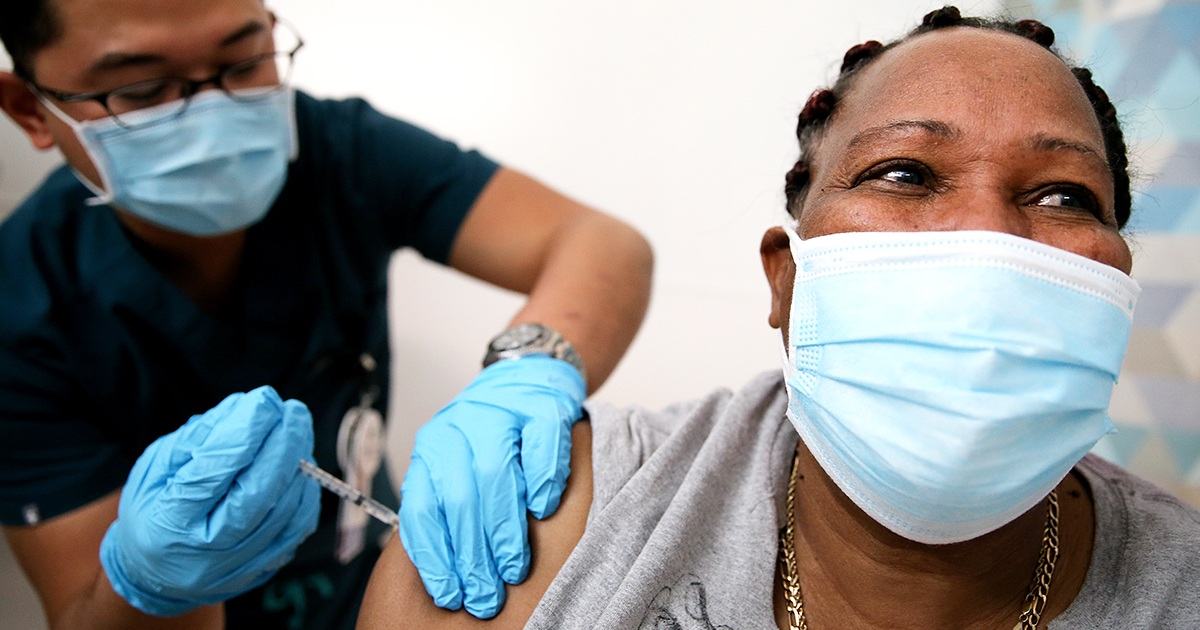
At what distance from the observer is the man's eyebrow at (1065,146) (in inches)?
31.4

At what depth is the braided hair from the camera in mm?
938

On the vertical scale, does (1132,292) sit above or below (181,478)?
above

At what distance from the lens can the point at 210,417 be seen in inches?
38.5

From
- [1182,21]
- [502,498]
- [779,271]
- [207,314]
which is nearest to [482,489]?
[502,498]

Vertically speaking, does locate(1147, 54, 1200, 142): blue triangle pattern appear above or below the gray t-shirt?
above

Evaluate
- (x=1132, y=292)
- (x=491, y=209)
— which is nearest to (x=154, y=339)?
(x=491, y=209)

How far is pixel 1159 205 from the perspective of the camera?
1.47m

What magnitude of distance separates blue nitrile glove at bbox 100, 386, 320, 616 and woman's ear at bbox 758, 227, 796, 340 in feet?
2.02

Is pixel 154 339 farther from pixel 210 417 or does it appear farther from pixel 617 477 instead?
pixel 617 477

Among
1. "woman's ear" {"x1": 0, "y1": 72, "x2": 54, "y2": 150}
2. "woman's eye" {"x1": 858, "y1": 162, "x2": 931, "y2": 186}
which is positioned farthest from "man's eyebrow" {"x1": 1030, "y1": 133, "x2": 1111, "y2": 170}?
"woman's ear" {"x1": 0, "y1": 72, "x2": 54, "y2": 150}

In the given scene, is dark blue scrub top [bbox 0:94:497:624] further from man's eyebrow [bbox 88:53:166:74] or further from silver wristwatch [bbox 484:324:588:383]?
silver wristwatch [bbox 484:324:588:383]

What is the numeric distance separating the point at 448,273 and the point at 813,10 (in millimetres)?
1268

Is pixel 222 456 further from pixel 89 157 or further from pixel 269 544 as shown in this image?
pixel 89 157

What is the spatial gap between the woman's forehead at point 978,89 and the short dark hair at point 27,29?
1150 mm
